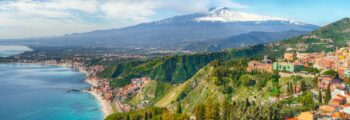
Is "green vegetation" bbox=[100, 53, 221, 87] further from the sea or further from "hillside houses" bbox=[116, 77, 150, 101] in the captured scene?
the sea

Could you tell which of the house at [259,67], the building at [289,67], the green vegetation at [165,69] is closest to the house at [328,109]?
the building at [289,67]

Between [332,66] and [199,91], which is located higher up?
[332,66]

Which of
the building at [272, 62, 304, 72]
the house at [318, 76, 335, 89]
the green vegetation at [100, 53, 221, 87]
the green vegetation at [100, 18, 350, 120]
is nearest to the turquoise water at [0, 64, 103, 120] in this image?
the green vegetation at [100, 53, 221, 87]

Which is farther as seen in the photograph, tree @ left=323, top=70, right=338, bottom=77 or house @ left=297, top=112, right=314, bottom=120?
tree @ left=323, top=70, right=338, bottom=77

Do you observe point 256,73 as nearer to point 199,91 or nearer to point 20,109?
point 199,91

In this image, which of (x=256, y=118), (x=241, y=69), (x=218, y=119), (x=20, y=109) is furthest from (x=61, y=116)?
(x=256, y=118)

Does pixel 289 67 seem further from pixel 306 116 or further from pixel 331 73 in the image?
pixel 306 116
